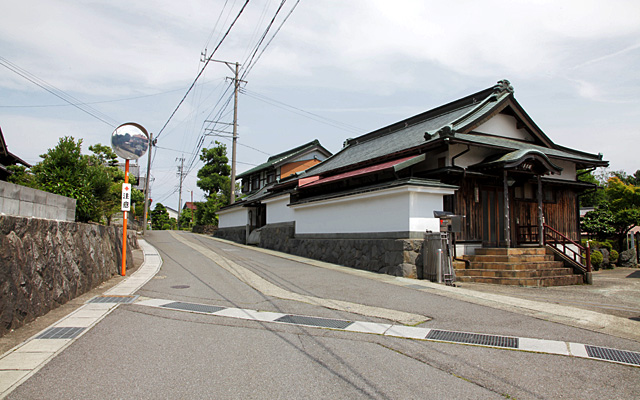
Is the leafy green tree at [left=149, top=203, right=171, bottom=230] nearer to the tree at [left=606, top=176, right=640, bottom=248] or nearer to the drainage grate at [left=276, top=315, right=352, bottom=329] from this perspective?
the tree at [left=606, top=176, right=640, bottom=248]

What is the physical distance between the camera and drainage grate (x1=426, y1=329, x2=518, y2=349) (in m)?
5.83

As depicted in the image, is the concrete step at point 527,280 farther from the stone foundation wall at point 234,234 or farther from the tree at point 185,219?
the tree at point 185,219

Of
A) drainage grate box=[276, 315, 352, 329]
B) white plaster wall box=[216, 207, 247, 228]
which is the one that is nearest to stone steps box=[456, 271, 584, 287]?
drainage grate box=[276, 315, 352, 329]

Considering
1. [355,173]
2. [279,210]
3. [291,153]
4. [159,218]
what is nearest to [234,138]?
[291,153]

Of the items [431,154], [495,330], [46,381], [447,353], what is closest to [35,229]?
[46,381]

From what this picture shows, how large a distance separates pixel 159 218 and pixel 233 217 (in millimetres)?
35841

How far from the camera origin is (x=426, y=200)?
1328 centimetres

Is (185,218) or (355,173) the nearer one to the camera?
(355,173)

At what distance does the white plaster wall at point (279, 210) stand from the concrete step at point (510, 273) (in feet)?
36.5

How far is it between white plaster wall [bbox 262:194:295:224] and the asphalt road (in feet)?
48.1

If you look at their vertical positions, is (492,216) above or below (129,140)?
below

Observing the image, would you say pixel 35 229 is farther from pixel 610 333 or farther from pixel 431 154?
pixel 431 154

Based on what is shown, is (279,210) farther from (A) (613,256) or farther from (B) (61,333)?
(B) (61,333)

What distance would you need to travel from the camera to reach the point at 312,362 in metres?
4.92
